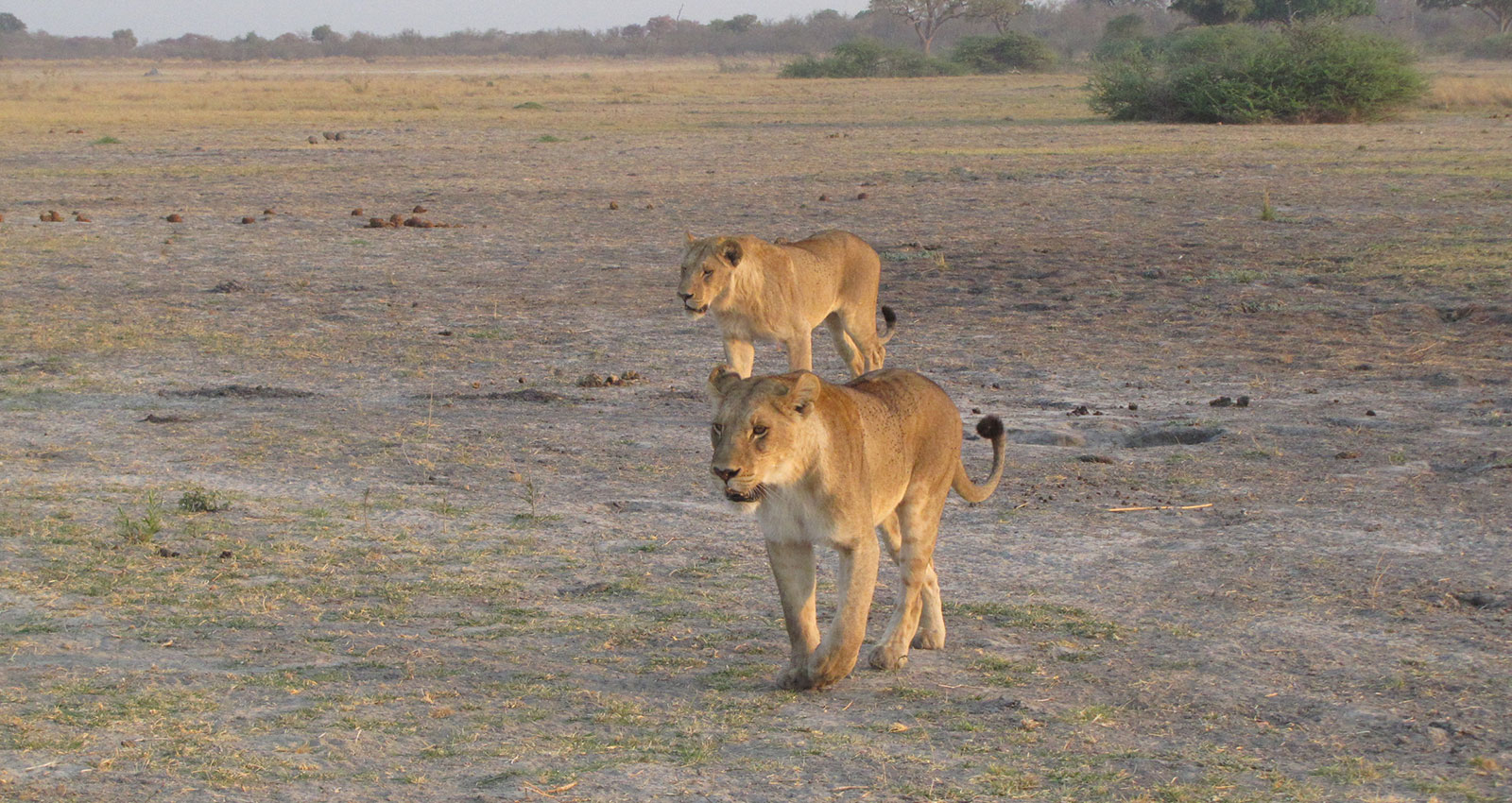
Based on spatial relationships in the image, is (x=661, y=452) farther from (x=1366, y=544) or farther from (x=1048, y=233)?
(x=1048, y=233)

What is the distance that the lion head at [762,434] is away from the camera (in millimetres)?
4461

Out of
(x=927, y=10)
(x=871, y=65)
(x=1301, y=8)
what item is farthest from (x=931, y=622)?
(x=927, y=10)

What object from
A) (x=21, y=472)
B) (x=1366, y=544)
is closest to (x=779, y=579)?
(x=1366, y=544)

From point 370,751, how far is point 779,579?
4.10 ft

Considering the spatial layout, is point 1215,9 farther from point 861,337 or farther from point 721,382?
point 721,382

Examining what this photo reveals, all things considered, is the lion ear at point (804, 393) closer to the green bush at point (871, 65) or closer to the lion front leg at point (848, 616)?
the lion front leg at point (848, 616)

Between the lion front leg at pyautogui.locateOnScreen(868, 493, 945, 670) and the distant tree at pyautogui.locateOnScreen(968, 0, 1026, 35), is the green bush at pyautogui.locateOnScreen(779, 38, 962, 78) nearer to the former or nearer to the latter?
the distant tree at pyautogui.locateOnScreen(968, 0, 1026, 35)

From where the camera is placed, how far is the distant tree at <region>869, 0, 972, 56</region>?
9619 cm

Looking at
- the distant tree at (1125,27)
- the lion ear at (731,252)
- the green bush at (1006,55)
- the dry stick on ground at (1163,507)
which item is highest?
the distant tree at (1125,27)

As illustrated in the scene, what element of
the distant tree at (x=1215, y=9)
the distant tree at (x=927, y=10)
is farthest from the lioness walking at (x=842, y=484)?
the distant tree at (x=927, y=10)

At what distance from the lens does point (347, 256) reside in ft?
51.5

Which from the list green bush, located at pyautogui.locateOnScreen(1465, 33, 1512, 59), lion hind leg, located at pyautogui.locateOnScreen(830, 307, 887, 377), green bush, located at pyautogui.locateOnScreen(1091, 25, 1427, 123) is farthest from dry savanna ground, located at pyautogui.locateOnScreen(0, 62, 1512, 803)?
green bush, located at pyautogui.locateOnScreen(1465, 33, 1512, 59)

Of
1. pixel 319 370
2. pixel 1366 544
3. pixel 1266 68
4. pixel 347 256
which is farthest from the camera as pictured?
pixel 1266 68

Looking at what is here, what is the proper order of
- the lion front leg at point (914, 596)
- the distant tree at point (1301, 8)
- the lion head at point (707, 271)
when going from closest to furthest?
the lion front leg at point (914, 596), the lion head at point (707, 271), the distant tree at point (1301, 8)
